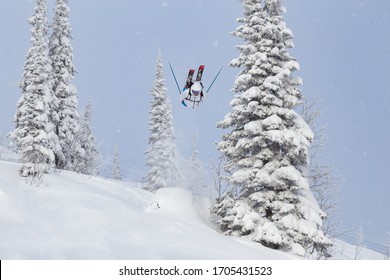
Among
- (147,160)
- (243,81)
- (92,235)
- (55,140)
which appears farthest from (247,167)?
(147,160)

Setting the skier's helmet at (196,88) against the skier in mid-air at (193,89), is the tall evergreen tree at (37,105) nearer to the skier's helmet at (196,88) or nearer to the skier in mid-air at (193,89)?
the skier in mid-air at (193,89)

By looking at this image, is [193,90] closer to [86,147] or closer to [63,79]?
[63,79]

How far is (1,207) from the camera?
9594 mm

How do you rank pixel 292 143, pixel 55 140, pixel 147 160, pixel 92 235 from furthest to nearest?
pixel 147 160 → pixel 55 140 → pixel 292 143 → pixel 92 235

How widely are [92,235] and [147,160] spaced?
Answer: 31004 mm

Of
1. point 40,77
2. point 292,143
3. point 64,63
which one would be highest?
Answer: point 64,63

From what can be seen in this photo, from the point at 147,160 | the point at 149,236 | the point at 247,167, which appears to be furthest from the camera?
the point at 147,160

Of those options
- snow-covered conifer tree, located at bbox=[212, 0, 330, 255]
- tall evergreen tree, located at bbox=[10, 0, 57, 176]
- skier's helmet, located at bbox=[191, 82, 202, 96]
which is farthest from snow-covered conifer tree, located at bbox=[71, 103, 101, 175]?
snow-covered conifer tree, located at bbox=[212, 0, 330, 255]

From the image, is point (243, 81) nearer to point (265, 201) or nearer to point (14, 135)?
point (265, 201)

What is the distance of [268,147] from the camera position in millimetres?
15469

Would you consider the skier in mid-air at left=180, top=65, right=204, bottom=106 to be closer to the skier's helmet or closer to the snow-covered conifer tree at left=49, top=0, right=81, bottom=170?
the skier's helmet

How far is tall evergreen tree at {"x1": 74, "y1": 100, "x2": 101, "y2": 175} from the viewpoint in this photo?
31.8m

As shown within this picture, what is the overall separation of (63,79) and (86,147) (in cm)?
1044

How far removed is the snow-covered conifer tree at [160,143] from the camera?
38.2 m
